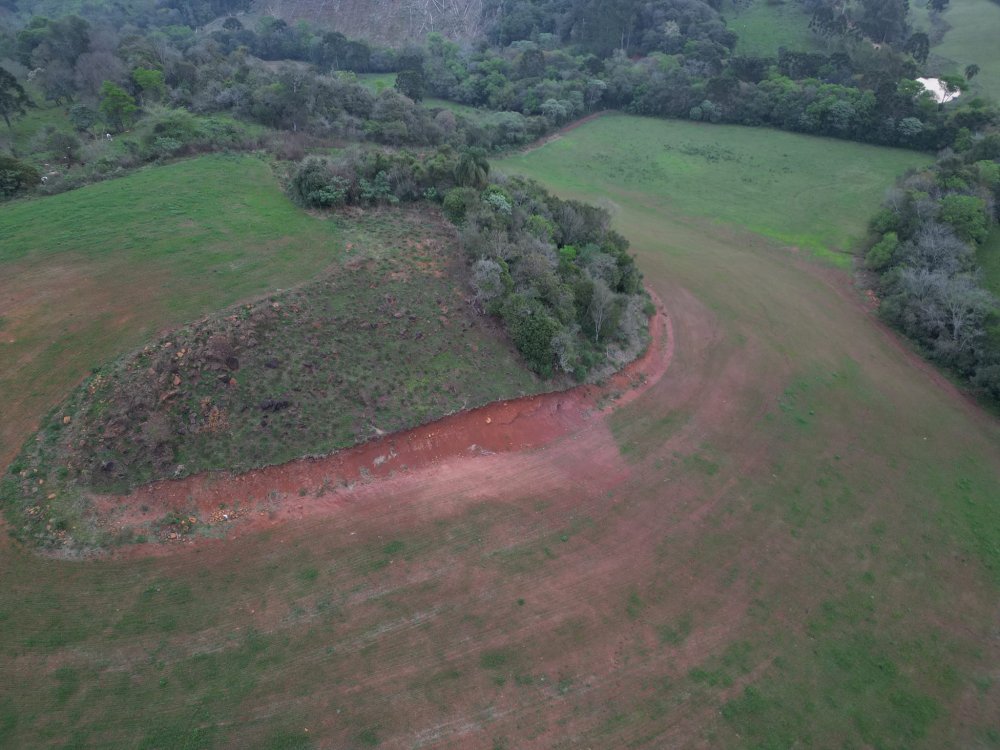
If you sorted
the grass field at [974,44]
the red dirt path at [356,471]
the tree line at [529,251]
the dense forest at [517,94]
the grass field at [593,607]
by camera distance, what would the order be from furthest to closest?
1. the grass field at [974,44]
2. the dense forest at [517,94]
3. the tree line at [529,251]
4. the red dirt path at [356,471]
5. the grass field at [593,607]

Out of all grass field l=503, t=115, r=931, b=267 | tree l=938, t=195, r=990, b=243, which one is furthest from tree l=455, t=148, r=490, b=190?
tree l=938, t=195, r=990, b=243

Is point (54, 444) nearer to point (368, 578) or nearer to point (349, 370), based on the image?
point (349, 370)

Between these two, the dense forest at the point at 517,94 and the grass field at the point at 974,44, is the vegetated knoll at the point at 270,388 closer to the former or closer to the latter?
the dense forest at the point at 517,94

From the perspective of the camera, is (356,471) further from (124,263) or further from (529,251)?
(124,263)

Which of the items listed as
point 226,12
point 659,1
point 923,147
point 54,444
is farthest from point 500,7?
point 54,444

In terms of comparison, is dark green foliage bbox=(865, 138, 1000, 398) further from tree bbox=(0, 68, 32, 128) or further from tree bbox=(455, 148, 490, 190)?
tree bbox=(0, 68, 32, 128)

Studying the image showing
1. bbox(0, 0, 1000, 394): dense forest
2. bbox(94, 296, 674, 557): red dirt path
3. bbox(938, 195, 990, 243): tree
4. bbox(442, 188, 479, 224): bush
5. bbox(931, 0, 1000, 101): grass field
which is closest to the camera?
bbox(94, 296, 674, 557): red dirt path

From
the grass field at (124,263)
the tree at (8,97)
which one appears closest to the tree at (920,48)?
the grass field at (124,263)
